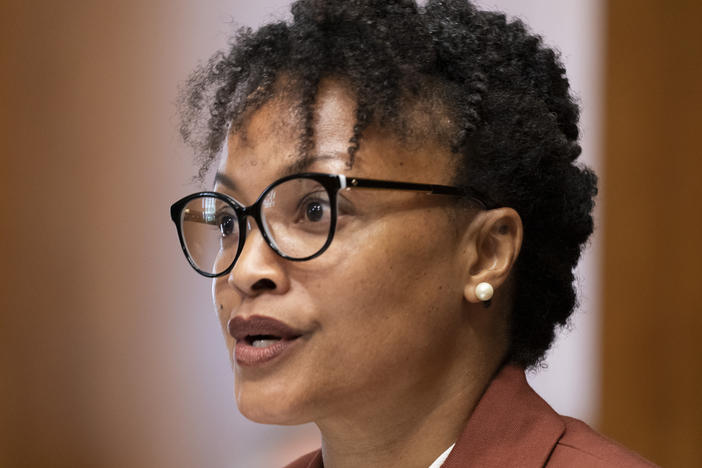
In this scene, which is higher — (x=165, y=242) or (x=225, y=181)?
(x=225, y=181)

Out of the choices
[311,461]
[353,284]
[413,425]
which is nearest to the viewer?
[353,284]

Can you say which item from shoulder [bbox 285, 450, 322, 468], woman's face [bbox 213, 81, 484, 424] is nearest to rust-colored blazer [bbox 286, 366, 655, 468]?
woman's face [bbox 213, 81, 484, 424]

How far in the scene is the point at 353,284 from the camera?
1505 mm

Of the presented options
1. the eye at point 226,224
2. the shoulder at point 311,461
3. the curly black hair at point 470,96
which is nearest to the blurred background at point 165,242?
the shoulder at point 311,461

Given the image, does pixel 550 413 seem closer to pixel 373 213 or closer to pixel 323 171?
pixel 373 213

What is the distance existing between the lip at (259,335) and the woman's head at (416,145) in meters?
0.03

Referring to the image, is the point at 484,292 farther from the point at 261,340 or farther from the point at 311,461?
the point at 311,461

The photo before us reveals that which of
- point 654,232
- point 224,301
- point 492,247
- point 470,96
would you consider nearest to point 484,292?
point 492,247

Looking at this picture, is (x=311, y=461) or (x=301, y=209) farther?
(x=311, y=461)

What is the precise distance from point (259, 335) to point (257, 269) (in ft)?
0.38

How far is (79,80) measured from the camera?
2.89 meters

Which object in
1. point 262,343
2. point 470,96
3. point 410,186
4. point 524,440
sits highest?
point 470,96

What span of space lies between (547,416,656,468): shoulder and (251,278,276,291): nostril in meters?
0.52

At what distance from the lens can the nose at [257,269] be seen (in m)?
1.53
